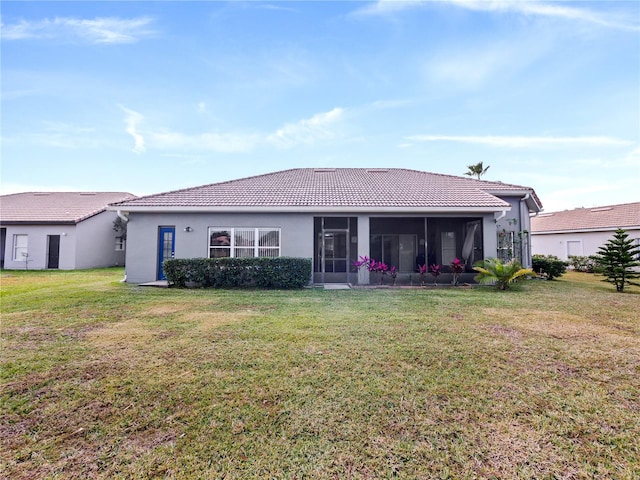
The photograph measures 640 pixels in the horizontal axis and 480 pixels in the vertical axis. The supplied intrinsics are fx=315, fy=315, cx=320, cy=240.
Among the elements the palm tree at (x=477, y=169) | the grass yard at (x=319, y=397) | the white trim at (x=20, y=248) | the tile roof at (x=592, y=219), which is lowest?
the grass yard at (x=319, y=397)

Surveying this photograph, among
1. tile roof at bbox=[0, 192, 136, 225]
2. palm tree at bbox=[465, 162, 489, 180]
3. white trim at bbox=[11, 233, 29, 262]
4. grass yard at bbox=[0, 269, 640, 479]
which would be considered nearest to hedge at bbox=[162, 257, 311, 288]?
grass yard at bbox=[0, 269, 640, 479]

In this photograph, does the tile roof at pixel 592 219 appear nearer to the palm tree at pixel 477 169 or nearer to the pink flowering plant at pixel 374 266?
the palm tree at pixel 477 169

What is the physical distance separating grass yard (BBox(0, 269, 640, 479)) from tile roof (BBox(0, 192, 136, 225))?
15036mm

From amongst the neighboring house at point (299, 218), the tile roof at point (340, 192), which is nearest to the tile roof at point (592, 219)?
the neighboring house at point (299, 218)

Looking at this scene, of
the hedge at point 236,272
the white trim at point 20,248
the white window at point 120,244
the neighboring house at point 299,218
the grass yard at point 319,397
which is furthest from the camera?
the white window at point 120,244

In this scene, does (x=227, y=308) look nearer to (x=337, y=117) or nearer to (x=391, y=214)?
(x=391, y=214)

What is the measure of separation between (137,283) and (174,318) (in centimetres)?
641

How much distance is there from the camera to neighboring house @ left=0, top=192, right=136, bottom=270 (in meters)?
18.7

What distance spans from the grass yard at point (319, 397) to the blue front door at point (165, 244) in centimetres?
584

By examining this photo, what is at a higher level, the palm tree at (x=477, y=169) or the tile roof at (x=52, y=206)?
the palm tree at (x=477, y=169)

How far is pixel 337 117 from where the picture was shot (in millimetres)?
16969

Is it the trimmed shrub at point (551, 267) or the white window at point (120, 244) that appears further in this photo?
the white window at point (120, 244)

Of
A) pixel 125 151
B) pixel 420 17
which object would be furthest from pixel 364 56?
pixel 125 151

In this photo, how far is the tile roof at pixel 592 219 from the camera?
66.9ft
